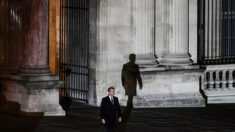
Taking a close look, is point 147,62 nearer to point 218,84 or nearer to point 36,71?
point 218,84

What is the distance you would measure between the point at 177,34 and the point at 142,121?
350cm

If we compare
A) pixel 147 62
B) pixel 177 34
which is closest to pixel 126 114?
pixel 147 62

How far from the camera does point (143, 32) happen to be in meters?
22.8

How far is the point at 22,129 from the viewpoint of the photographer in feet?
63.1

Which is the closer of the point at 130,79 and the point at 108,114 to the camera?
the point at 108,114

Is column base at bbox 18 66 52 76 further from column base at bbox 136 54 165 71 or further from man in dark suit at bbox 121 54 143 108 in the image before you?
column base at bbox 136 54 165 71

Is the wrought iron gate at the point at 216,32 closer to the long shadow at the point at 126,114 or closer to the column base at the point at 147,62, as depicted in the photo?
the column base at the point at 147,62

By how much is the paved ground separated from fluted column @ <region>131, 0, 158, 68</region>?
61.2 inches

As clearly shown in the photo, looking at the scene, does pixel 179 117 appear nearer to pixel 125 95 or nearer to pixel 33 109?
pixel 125 95

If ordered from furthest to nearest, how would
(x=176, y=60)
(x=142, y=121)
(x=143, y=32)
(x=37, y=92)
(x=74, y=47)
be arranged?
(x=74, y=47), (x=176, y=60), (x=143, y=32), (x=37, y=92), (x=142, y=121)

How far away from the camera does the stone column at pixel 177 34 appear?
2281 centimetres

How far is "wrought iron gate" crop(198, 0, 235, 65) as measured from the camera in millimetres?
23719

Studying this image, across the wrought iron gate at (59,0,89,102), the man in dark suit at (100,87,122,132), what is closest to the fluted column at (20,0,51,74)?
the wrought iron gate at (59,0,89,102)

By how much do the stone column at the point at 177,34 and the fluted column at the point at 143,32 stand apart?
0.49 metres
